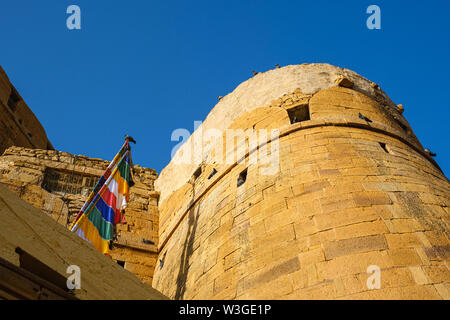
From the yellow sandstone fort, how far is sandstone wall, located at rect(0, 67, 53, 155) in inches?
112

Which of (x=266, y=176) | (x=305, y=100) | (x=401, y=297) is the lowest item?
(x=401, y=297)

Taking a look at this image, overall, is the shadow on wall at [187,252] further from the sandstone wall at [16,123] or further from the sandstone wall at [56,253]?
the sandstone wall at [16,123]

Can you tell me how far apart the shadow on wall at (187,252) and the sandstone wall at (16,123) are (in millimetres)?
7332

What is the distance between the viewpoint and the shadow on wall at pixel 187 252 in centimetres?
716

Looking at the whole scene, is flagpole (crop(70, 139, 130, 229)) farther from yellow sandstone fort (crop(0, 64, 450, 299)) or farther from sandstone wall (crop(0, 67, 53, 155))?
sandstone wall (crop(0, 67, 53, 155))

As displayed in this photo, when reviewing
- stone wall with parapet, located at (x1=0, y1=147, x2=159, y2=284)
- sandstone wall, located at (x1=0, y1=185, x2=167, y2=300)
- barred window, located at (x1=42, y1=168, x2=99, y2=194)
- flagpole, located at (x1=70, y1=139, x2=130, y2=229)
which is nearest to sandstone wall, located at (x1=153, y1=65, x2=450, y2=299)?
stone wall with parapet, located at (x1=0, y1=147, x2=159, y2=284)

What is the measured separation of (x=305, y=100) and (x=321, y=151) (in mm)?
1867

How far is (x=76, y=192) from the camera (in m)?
11.4

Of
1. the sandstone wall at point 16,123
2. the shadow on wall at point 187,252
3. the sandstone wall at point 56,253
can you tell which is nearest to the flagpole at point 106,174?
the shadow on wall at point 187,252

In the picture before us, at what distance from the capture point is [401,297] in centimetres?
472

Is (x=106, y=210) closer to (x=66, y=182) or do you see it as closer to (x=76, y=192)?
(x=76, y=192)

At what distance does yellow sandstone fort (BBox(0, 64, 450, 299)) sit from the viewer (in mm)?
5297

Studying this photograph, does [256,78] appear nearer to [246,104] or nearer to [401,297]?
[246,104]
